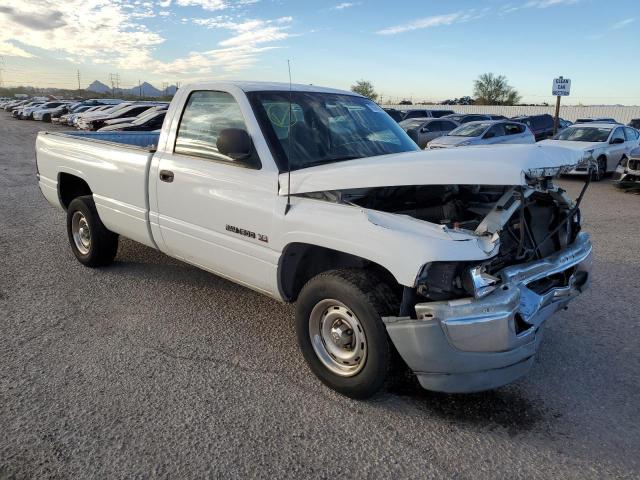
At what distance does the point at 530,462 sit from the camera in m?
2.69

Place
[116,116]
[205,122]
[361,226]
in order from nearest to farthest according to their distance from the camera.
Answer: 1. [361,226]
2. [205,122]
3. [116,116]

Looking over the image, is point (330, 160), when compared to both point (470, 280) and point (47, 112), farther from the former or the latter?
point (47, 112)

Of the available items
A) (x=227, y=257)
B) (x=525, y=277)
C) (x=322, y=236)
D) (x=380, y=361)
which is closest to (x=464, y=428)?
(x=380, y=361)

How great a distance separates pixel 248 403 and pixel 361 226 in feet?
4.32

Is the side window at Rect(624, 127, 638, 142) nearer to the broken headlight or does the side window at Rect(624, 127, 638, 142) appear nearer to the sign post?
the sign post

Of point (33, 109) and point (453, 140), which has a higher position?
point (33, 109)

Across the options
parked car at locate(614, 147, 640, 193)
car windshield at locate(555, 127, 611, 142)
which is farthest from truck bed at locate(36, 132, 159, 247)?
car windshield at locate(555, 127, 611, 142)

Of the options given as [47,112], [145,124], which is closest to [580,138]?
[145,124]

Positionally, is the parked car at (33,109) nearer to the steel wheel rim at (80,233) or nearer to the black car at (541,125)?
the black car at (541,125)

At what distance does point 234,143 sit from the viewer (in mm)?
3469

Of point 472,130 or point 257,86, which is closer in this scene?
point 257,86

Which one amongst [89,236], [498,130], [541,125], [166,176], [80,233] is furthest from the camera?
[541,125]

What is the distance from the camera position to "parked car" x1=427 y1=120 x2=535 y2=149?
16328 millimetres

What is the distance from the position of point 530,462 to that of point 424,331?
0.88 m
